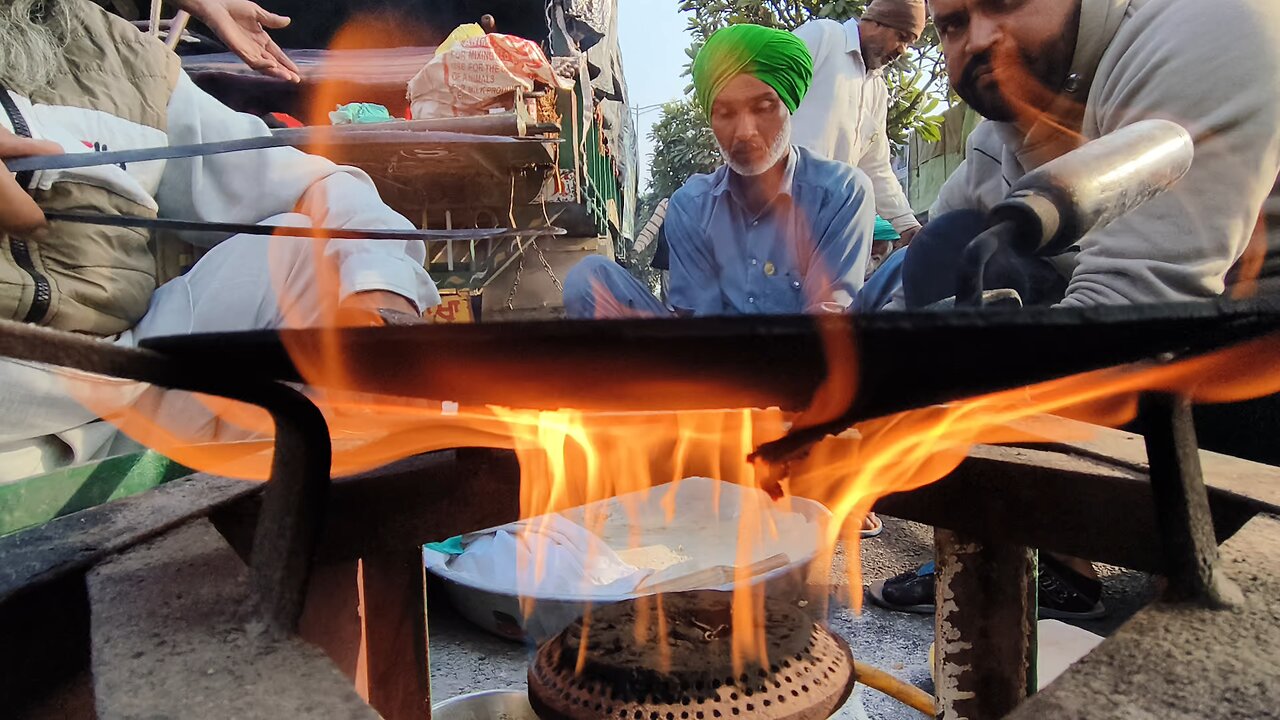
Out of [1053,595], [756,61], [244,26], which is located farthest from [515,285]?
[1053,595]

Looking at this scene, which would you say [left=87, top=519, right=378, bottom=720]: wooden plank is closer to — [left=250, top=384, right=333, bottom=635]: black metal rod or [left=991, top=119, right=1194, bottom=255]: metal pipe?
[left=250, top=384, right=333, bottom=635]: black metal rod

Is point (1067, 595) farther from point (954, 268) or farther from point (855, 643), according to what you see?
point (954, 268)

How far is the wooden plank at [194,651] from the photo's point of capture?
477mm

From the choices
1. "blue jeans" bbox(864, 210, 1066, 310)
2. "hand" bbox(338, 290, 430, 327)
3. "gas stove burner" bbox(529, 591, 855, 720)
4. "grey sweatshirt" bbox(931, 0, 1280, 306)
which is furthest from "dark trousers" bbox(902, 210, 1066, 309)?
"hand" bbox(338, 290, 430, 327)

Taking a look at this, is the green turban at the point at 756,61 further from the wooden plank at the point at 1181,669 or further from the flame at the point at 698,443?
the wooden plank at the point at 1181,669

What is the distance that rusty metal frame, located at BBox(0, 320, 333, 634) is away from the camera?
0.58 m

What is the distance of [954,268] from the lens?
1.52 meters

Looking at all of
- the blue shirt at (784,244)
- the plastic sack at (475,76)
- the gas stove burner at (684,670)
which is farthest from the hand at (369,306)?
the plastic sack at (475,76)

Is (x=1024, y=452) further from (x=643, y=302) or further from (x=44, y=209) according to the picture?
(x=44, y=209)

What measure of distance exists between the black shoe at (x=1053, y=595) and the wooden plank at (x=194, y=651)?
2.04 metres

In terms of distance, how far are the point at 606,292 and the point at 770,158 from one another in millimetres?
823

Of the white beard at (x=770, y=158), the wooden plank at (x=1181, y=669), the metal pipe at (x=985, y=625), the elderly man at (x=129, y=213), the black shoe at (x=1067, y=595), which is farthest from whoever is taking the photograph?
the white beard at (x=770, y=158)

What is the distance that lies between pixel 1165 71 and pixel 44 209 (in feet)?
7.91

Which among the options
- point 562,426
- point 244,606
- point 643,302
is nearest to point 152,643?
point 244,606
